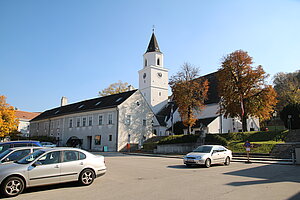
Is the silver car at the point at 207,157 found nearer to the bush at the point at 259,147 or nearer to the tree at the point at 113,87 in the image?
the bush at the point at 259,147

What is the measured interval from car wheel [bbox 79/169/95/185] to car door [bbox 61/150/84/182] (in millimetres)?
194

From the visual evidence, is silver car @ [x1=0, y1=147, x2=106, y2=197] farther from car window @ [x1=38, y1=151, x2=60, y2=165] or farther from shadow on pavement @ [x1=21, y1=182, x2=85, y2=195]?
shadow on pavement @ [x1=21, y1=182, x2=85, y2=195]

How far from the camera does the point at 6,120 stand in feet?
154

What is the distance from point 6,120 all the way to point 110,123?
2188 cm

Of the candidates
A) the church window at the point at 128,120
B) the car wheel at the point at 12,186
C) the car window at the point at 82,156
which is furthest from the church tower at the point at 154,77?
the car wheel at the point at 12,186

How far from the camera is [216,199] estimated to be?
7.57 meters

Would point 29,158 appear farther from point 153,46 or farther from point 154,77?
point 153,46

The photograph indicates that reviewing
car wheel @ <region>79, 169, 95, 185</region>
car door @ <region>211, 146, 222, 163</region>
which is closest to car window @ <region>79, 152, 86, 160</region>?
car wheel @ <region>79, 169, 95, 185</region>

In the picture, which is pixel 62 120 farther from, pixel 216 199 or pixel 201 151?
pixel 216 199

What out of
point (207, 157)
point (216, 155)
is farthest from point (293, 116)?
point (207, 157)

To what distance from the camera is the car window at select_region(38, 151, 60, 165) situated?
8906 mm

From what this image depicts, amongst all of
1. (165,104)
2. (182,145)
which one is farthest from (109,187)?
(165,104)

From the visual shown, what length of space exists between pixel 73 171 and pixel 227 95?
28750mm

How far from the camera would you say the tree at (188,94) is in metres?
34.9
